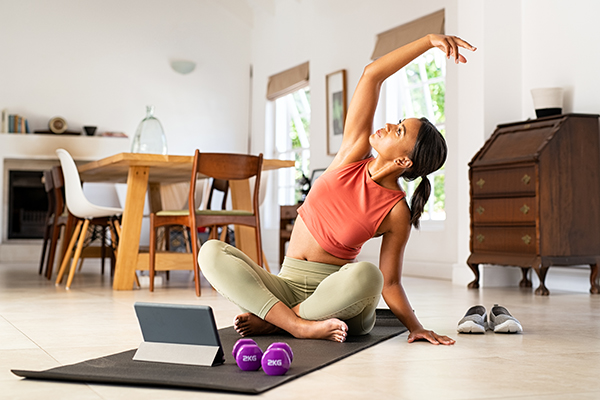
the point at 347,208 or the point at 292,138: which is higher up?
the point at 292,138

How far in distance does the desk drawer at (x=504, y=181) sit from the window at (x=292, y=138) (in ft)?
12.0

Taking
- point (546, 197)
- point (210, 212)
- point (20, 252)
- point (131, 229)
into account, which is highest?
point (546, 197)

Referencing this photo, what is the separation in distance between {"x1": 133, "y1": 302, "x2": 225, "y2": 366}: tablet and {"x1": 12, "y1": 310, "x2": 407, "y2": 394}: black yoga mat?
1.0 inches

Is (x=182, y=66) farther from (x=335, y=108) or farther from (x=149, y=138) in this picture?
(x=149, y=138)

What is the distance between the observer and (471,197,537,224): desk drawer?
454 cm

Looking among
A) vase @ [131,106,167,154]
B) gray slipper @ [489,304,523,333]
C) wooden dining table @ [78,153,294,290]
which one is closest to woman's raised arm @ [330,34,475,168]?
gray slipper @ [489,304,523,333]

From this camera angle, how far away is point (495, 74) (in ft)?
17.5

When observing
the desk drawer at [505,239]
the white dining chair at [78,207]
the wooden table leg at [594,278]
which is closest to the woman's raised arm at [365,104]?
the desk drawer at [505,239]

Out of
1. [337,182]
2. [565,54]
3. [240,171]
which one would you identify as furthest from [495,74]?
[337,182]

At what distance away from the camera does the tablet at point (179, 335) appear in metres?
1.70

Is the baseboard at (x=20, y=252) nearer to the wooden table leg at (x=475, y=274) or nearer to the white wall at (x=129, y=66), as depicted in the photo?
the white wall at (x=129, y=66)

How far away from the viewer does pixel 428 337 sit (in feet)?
7.26

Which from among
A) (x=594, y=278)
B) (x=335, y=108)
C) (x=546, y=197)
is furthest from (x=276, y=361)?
(x=335, y=108)

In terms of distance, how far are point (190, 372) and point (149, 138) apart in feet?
13.6
